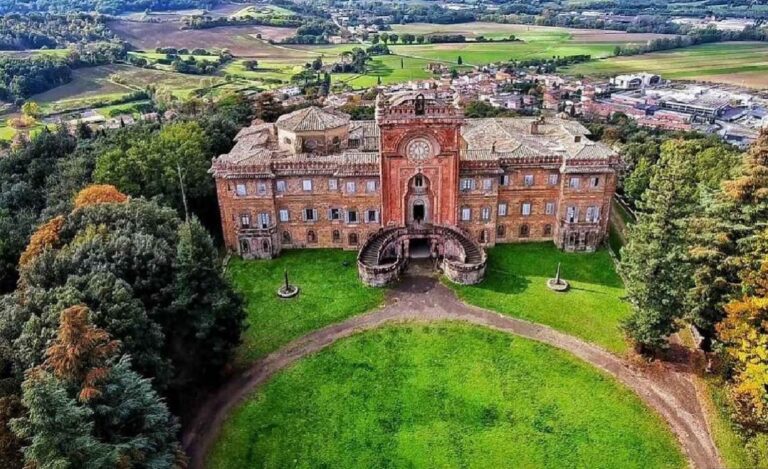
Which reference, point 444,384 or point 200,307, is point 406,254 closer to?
point 444,384

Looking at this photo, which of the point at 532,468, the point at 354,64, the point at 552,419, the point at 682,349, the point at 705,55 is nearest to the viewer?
the point at 532,468

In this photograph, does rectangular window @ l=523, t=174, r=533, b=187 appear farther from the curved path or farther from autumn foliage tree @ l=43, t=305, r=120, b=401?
autumn foliage tree @ l=43, t=305, r=120, b=401

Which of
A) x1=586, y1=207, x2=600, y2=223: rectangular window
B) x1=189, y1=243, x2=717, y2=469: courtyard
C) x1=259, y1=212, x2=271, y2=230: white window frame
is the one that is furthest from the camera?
x1=259, y1=212, x2=271, y2=230: white window frame

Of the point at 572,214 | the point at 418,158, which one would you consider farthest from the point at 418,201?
the point at 572,214

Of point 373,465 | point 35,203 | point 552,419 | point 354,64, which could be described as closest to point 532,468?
point 552,419

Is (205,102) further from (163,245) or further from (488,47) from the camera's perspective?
(488,47)

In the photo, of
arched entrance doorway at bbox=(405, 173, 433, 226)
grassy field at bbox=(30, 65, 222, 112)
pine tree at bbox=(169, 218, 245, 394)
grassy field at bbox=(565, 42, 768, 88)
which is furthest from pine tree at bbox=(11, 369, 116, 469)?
grassy field at bbox=(565, 42, 768, 88)
